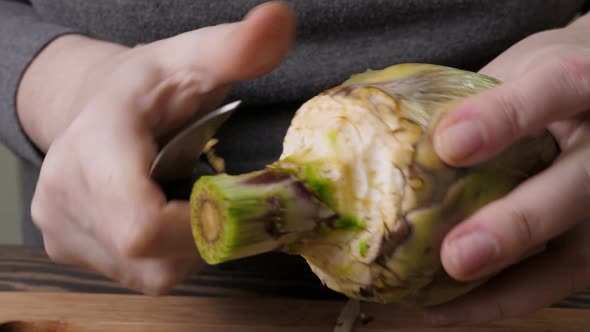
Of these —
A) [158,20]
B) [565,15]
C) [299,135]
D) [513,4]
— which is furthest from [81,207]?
[565,15]

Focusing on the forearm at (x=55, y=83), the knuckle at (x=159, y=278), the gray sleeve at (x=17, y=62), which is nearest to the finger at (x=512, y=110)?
the knuckle at (x=159, y=278)

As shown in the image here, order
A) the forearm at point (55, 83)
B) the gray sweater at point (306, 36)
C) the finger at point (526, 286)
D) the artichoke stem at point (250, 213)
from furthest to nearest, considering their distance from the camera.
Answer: the gray sweater at point (306, 36) < the forearm at point (55, 83) < the finger at point (526, 286) < the artichoke stem at point (250, 213)

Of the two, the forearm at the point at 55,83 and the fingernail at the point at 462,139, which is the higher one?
the fingernail at the point at 462,139

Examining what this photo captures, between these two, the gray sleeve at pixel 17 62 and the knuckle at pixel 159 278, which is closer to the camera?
the knuckle at pixel 159 278

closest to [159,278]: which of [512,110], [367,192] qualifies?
[367,192]

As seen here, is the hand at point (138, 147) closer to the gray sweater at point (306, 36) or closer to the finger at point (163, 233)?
the finger at point (163, 233)

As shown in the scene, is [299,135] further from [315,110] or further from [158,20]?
[158,20]

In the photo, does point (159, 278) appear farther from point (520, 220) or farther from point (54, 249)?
point (520, 220)
